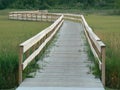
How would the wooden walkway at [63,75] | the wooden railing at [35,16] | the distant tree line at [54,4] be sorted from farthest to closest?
1. the distant tree line at [54,4]
2. the wooden railing at [35,16]
3. the wooden walkway at [63,75]

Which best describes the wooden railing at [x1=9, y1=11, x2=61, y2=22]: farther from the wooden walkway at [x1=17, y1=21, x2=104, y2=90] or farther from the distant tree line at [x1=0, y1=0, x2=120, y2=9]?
the distant tree line at [x1=0, y1=0, x2=120, y2=9]

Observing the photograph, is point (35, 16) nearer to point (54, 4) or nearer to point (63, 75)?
point (63, 75)

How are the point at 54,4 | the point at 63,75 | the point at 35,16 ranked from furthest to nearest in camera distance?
the point at 54,4 < the point at 35,16 < the point at 63,75

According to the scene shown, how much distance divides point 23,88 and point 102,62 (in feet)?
7.08

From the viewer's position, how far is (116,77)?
11891 mm

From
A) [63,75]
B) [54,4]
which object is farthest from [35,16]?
[54,4]

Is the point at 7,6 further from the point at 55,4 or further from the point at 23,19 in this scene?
the point at 23,19

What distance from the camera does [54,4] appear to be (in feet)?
388

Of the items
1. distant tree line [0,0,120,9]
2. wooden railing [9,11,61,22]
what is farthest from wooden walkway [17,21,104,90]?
distant tree line [0,0,120,9]

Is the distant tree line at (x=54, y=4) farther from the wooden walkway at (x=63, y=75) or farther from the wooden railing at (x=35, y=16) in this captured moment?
the wooden walkway at (x=63, y=75)

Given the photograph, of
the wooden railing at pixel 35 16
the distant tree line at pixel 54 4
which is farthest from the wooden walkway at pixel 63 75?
the distant tree line at pixel 54 4

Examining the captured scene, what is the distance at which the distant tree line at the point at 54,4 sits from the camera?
115375 millimetres

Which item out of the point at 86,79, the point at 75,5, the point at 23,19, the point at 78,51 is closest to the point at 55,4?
the point at 75,5

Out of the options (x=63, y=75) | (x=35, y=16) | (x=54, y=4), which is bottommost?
(x=54, y=4)
